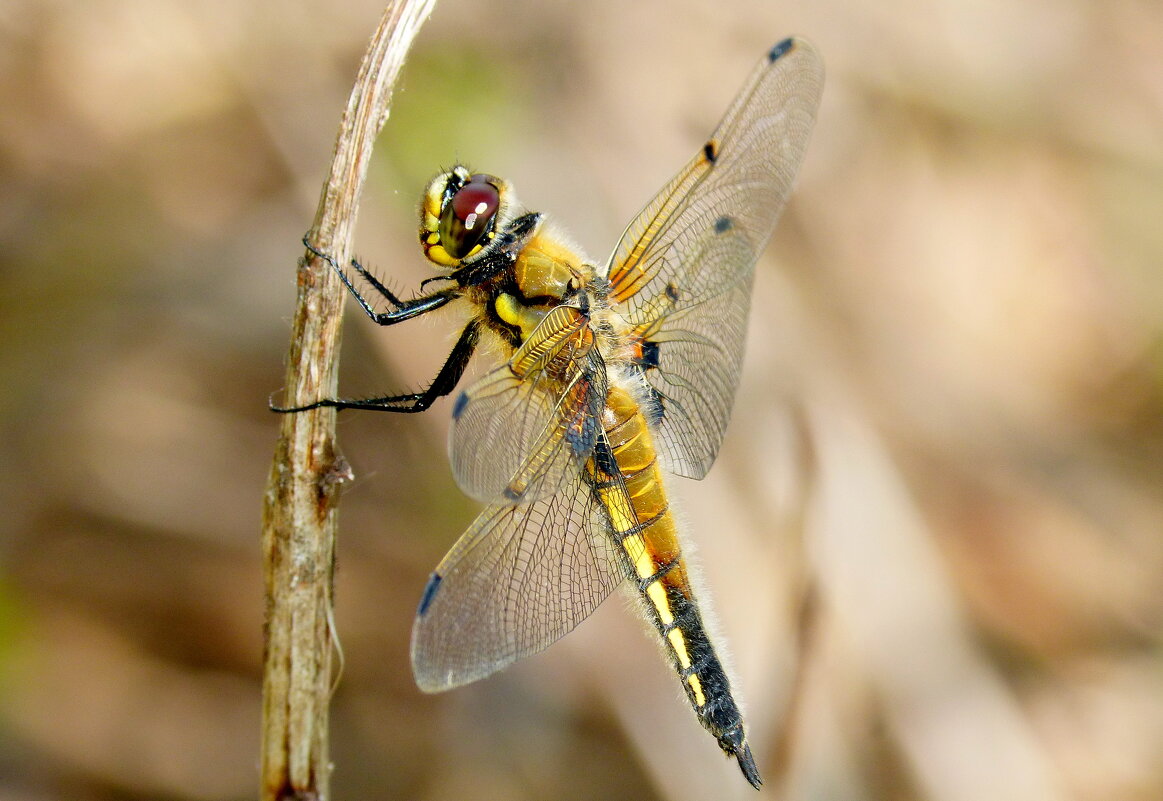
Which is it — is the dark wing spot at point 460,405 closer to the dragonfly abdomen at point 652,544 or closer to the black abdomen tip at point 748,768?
the dragonfly abdomen at point 652,544

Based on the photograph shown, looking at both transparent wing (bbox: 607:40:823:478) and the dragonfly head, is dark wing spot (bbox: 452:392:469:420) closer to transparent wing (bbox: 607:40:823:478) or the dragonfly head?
the dragonfly head

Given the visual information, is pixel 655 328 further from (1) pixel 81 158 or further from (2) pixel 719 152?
(1) pixel 81 158

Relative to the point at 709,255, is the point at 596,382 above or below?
below

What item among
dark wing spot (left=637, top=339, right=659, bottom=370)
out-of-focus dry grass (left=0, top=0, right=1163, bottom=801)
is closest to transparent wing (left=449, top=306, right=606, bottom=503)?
dark wing spot (left=637, top=339, right=659, bottom=370)

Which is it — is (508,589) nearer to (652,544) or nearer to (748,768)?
(652,544)

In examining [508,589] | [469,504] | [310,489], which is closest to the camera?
[310,489]

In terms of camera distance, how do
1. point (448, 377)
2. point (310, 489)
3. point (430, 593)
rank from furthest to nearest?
point (448, 377) → point (430, 593) → point (310, 489)

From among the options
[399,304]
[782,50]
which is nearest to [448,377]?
[399,304]
